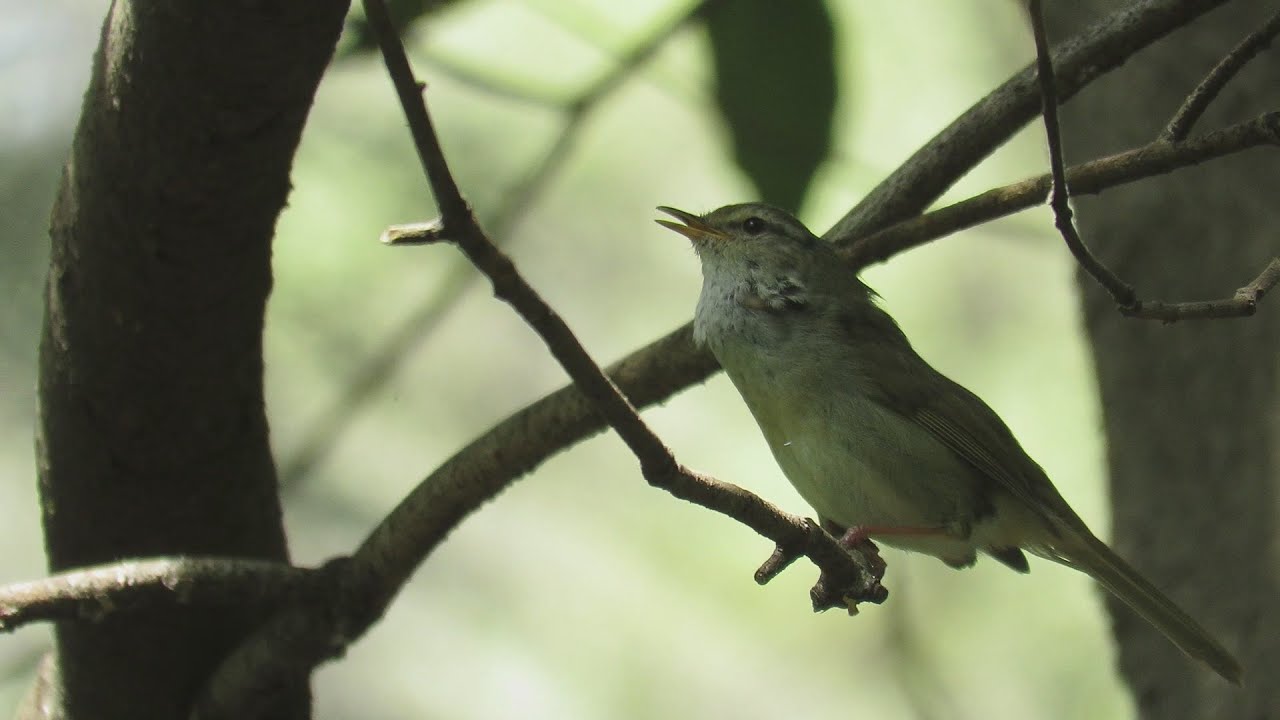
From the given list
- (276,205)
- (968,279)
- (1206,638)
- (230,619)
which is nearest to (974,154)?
(1206,638)

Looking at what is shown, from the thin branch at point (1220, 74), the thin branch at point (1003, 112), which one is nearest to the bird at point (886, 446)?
the thin branch at point (1003, 112)

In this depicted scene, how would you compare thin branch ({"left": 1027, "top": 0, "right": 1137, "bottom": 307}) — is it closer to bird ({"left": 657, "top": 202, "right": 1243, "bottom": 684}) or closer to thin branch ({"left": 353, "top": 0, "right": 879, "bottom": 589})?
thin branch ({"left": 353, "top": 0, "right": 879, "bottom": 589})

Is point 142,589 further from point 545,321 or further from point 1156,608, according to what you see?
point 1156,608

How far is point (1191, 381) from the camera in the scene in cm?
475

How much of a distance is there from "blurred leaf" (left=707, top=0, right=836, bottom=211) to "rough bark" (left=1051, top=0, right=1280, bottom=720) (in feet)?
4.08

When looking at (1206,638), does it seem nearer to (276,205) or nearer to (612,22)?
(276,205)

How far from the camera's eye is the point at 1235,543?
177 inches

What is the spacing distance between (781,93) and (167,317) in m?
2.13

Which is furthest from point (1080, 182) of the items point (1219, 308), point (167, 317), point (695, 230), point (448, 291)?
point (448, 291)

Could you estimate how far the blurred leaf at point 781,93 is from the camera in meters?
4.35

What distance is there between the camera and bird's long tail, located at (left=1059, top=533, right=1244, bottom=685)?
379cm

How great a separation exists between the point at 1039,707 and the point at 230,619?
4293 mm

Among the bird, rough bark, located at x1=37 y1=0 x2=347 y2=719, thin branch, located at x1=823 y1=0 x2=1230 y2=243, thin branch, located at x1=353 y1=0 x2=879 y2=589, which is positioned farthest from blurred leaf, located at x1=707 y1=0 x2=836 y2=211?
thin branch, located at x1=353 y1=0 x2=879 y2=589

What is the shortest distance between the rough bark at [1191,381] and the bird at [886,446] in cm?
59
